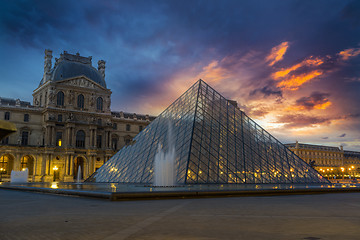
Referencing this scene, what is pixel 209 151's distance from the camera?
2158cm

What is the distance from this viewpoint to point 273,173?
909 inches

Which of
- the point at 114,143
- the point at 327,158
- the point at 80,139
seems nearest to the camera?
the point at 80,139

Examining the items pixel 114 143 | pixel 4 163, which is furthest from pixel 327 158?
pixel 4 163

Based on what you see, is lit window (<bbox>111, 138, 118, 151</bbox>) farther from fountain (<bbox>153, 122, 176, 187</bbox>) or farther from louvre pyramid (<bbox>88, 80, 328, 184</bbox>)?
fountain (<bbox>153, 122, 176, 187</bbox>)

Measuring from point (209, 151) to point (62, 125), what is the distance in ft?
130

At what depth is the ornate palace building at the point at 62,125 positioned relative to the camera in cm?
5150

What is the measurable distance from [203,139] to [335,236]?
16.9 meters

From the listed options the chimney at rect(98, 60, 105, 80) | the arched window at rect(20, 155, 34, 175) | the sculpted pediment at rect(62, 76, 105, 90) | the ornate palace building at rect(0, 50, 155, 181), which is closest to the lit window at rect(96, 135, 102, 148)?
the ornate palace building at rect(0, 50, 155, 181)

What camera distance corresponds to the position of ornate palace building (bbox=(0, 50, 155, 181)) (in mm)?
51500

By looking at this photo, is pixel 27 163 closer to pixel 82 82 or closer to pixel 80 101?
pixel 80 101

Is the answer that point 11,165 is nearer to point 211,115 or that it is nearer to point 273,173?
point 211,115

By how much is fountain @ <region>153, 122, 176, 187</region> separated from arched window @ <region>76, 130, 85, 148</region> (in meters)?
36.4

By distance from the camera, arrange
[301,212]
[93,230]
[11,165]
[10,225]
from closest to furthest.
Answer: [93,230]
[10,225]
[301,212]
[11,165]

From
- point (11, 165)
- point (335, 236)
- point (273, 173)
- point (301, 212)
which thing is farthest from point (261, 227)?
point (11, 165)
